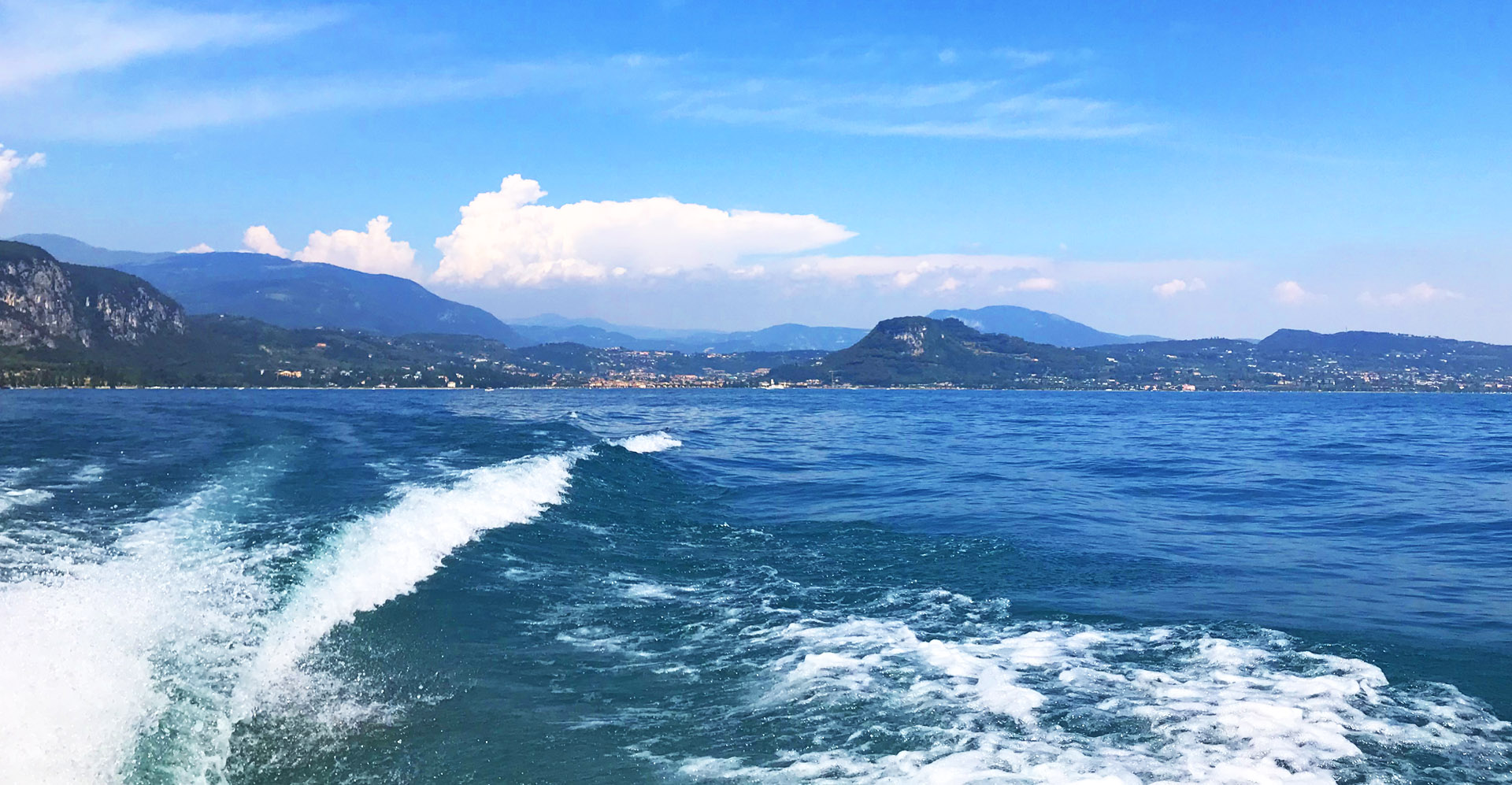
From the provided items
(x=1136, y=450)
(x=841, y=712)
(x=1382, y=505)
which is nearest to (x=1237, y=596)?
(x=841, y=712)

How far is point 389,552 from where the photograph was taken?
Result: 59.2ft

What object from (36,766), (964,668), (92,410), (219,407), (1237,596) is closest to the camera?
(36,766)

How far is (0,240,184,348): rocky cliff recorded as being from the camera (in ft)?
515

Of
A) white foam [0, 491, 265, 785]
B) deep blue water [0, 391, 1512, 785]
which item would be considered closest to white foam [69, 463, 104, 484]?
deep blue water [0, 391, 1512, 785]

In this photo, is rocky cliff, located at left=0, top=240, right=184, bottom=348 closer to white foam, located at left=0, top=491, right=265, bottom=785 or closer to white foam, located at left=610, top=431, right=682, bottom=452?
white foam, located at left=610, top=431, right=682, bottom=452

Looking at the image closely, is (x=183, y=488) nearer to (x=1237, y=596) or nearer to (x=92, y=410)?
(x=1237, y=596)

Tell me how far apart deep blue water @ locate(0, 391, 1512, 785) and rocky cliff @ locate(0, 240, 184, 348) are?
162218 mm

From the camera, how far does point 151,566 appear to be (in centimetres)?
1666

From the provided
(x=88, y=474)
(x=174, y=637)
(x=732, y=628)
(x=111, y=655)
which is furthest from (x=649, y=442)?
(x=111, y=655)

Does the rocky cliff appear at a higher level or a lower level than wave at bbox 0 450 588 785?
higher

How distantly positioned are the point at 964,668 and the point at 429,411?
Answer: 70284 millimetres

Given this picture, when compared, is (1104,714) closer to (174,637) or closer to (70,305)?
(174,637)

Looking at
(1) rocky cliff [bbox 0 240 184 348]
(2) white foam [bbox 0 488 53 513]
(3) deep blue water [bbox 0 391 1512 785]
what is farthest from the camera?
(1) rocky cliff [bbox 0 240 184 348]

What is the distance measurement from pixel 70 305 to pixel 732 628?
20519 centimetres
